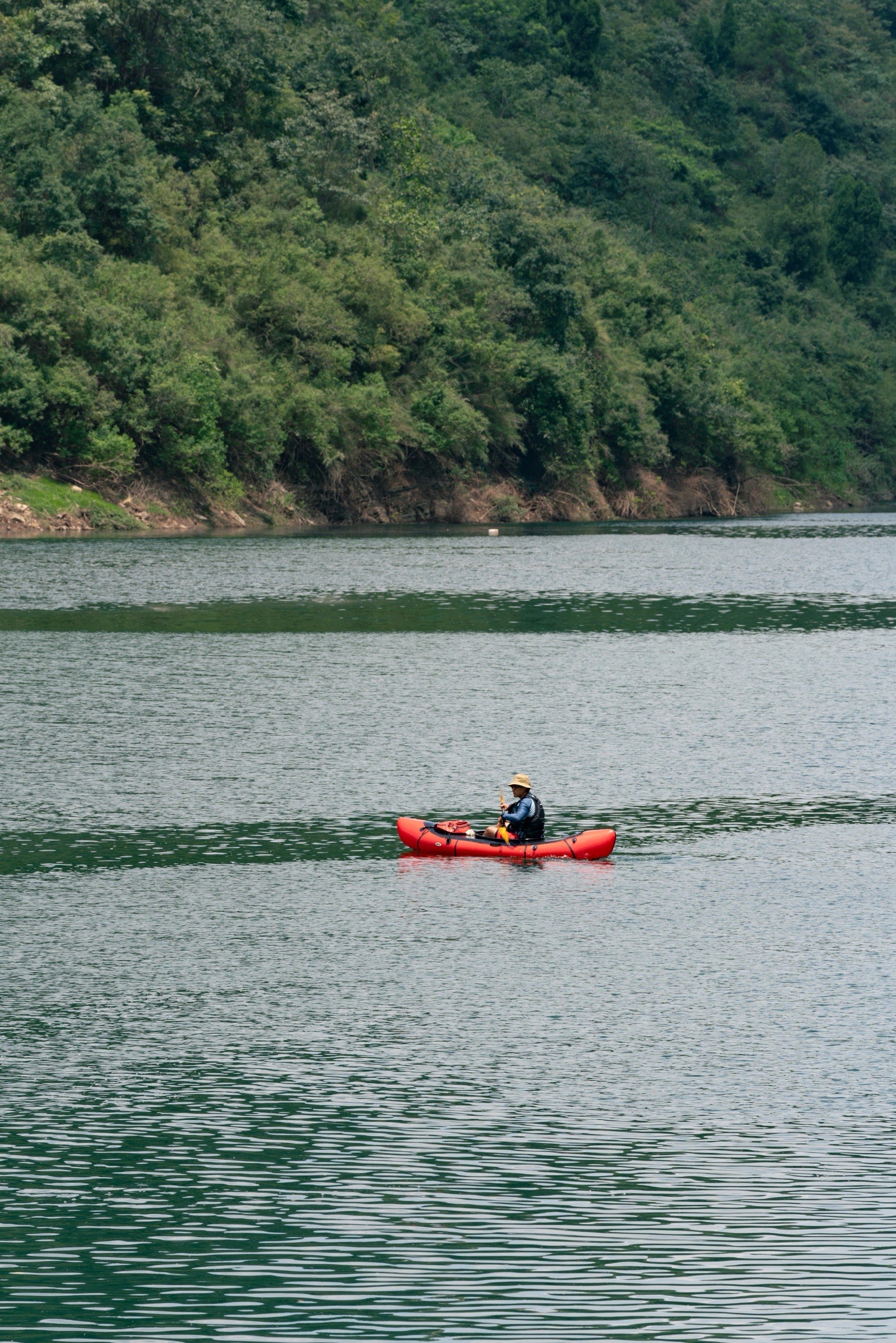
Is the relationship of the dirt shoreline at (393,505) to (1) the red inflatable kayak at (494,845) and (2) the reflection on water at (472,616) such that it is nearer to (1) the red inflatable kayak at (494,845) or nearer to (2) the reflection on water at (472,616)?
(2) the reflection on water at (472,616)

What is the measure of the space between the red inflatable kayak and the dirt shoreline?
2056 inches

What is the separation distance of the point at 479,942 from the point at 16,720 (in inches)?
575

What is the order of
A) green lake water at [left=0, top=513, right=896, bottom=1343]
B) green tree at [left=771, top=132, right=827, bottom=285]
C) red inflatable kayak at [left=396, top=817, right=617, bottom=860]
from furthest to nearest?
green tree at [left=771, top=132, right=827, bottom=285]
red inflatable kayak at [left=396, top=817, right=617, bottom=860]
green lake water at [left=0, top=513, right=896, bottom=1343]

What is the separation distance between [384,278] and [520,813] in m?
72.9

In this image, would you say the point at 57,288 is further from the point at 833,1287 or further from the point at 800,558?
the point at 833,1287

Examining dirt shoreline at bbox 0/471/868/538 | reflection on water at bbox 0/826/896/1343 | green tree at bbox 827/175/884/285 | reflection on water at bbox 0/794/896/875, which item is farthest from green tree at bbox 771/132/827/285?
reflection on water at bbox 0/826/896/1343

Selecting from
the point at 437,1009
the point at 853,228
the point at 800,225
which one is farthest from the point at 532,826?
the point at 853,228

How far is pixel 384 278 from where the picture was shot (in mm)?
91688

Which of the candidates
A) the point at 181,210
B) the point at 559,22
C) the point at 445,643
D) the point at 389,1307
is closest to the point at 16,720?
the point at 445,643

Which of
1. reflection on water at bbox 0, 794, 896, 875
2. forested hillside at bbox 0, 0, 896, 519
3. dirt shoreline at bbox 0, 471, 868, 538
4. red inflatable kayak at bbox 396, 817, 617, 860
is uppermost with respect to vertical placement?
forested hillside at bbox 0, 0, 896, 519

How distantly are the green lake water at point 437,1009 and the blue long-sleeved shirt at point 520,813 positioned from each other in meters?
0.79

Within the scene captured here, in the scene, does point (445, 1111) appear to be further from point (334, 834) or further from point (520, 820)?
point (334, 834)

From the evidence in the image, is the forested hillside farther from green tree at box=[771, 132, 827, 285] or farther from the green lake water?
the green lake water

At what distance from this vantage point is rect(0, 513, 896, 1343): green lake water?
10.7 m
